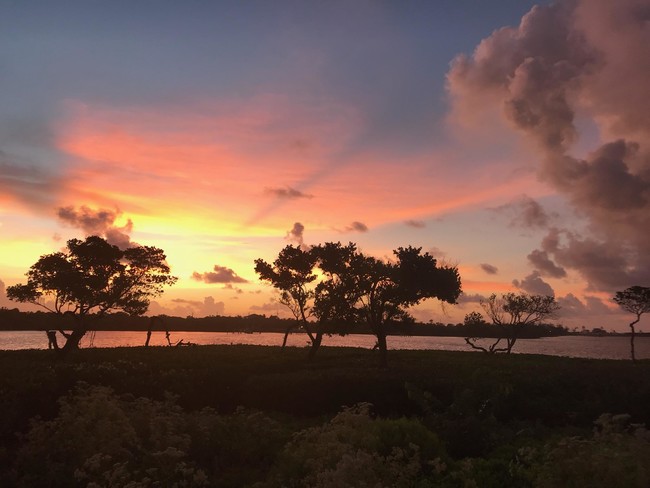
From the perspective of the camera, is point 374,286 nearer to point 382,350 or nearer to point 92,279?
point 382,350

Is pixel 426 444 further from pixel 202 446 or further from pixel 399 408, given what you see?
pixel 399 408

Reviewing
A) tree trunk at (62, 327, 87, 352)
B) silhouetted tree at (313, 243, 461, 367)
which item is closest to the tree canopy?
silhouetted tree at (313, 243, 461, 367)

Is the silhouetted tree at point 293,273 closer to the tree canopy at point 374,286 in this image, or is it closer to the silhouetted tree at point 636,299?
the tree canopy at point 374,286

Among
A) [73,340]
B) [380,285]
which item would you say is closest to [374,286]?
[380,285]

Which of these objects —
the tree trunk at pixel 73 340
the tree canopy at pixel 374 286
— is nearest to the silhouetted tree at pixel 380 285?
the tree canopy at pixel 374 286

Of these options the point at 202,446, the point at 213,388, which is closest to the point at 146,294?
the point at 213,388

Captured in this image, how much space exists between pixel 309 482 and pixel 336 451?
3.28ft

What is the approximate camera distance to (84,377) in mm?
21125

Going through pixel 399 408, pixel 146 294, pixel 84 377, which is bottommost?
pixel 399 408

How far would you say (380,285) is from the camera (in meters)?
39.4

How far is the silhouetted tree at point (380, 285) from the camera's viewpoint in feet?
128

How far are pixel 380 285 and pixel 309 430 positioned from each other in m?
27.2

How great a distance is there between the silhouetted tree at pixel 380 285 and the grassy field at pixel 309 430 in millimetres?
11755

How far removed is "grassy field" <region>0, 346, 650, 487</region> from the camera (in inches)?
400
